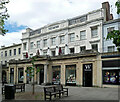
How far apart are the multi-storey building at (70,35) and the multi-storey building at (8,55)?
171 inches

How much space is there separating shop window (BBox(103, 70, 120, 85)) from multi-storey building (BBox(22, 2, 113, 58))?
3965 millimetres

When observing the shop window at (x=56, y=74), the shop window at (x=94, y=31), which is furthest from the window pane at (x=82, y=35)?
the shop window at (x=56, y=74)

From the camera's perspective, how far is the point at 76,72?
83.1 ft

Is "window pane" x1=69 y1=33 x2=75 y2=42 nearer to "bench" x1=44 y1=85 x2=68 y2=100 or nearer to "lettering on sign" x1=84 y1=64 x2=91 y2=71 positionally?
"lettering on sign" x1=84 y1=64 x2=91 y2=71

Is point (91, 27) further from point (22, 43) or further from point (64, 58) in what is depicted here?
point (22, 43)

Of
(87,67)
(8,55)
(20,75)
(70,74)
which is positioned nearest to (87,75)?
(87,67)

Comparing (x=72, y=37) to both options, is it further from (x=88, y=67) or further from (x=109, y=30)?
(x=88, y=67)

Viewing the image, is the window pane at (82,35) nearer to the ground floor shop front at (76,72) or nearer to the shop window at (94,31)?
the shop window at (94,31)

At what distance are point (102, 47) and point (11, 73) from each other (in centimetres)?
2381

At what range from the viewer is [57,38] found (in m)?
31.5

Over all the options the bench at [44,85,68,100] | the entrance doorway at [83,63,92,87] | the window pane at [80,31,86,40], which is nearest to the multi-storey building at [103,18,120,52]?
the entrance doorway at [83,63,92,87]

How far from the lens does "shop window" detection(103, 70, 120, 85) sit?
827 inches

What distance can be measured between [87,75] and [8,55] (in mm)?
28655

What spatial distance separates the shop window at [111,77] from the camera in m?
21.0
